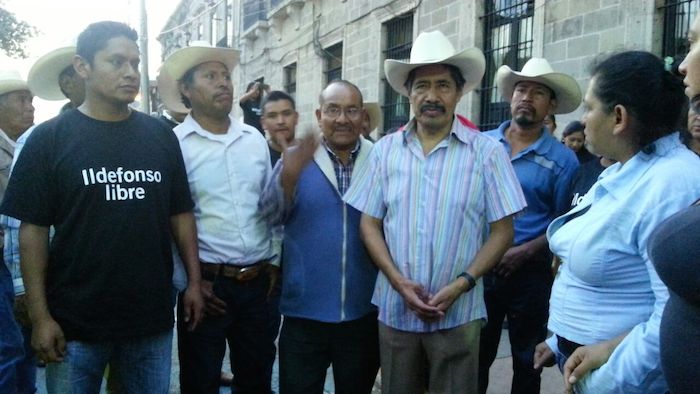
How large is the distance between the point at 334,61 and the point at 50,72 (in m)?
8.90

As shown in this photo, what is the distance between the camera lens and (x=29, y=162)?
88.4 inches

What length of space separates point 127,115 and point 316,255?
3.40ft

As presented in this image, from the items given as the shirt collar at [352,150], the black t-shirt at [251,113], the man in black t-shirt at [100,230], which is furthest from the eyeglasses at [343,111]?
the black t-shirt at [251,113]

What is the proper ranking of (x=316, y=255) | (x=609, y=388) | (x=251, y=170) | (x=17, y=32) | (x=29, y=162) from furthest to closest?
(x=17, y=32)
(x=251, y=170)
(x=316, y=255)
(x=29, y=162)
(x=609, y=388)

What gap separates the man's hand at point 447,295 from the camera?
7.80 ft

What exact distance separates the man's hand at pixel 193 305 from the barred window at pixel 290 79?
11.5m

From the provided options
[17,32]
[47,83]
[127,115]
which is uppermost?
[17,32]

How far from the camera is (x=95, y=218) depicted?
2299 millimetres

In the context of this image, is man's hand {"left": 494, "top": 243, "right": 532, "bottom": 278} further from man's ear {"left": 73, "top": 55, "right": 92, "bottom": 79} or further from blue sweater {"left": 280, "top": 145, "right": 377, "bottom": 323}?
man's ear {"left": 73, "top": 55, "right": 92, "bottom": 79}

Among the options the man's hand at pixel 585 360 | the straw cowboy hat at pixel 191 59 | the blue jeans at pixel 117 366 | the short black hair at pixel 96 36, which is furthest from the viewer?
the straw cowboy hat at pixel 191 59

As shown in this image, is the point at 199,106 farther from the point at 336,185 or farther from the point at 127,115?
the point at 336,185

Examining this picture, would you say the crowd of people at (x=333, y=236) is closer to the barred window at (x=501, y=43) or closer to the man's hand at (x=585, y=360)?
the man's hand at (x=585, y=360)

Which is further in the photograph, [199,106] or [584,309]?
[199,106]

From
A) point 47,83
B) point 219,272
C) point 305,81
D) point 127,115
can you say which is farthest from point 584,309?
point 305,81
